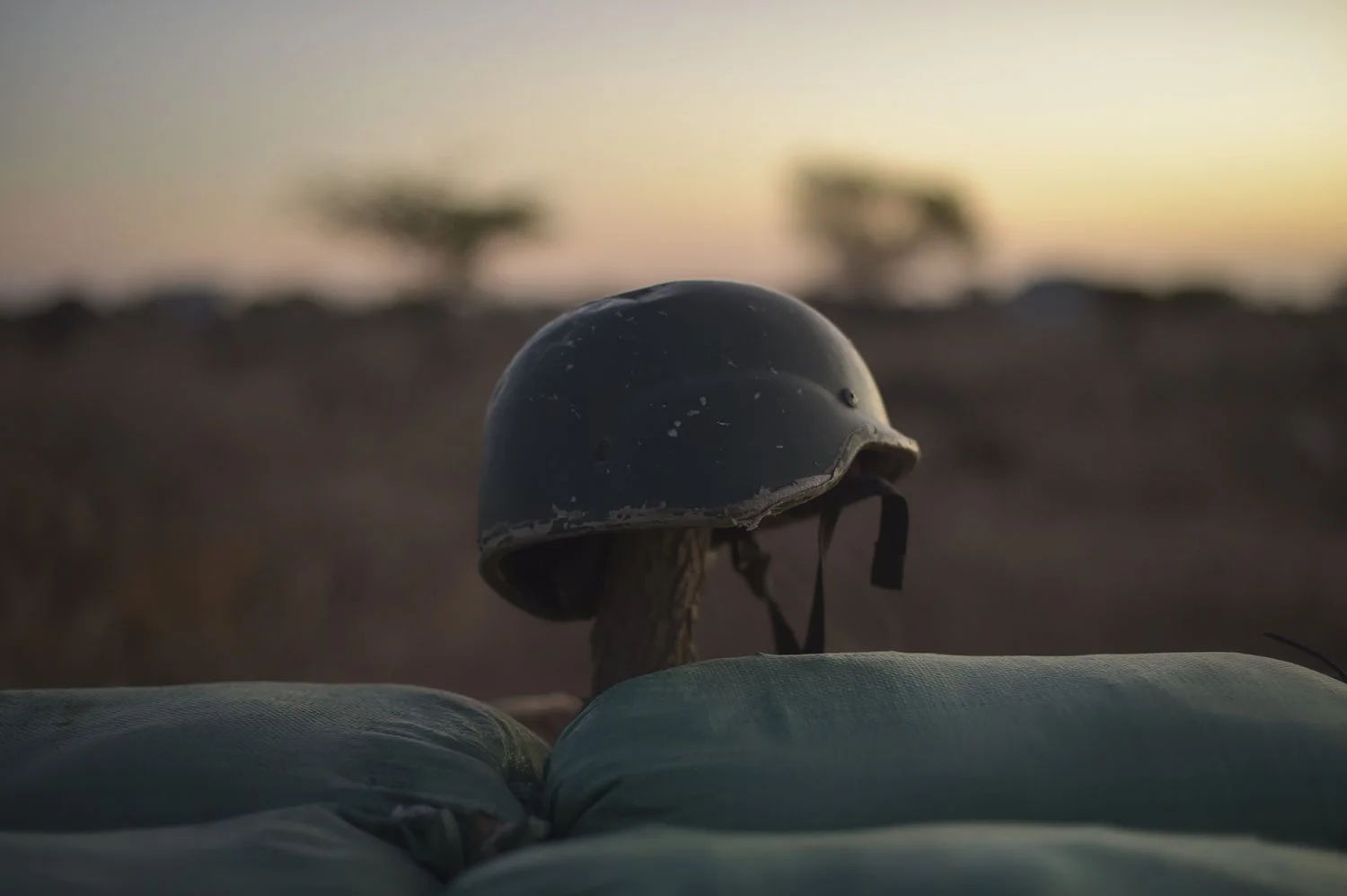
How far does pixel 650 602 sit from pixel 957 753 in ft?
2.33

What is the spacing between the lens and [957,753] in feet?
4.40

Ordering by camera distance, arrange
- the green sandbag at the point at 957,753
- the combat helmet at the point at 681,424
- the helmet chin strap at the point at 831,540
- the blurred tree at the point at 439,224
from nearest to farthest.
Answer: the green sandbag at the point at 957,753 < the combat helmet at the point at 681,424 < the helmet chin strap at the point at 831,540 < the blurred tree at the point at 439,224

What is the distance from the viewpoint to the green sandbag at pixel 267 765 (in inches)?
53.4

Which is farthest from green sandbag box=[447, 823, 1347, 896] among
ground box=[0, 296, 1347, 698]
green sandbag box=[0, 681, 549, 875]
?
ground box=[0, 296, 1347, 698]

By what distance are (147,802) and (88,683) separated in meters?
3.28

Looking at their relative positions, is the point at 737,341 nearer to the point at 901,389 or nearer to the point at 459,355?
the point at 901,389

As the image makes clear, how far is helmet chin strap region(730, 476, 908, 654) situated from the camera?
72.3 inches

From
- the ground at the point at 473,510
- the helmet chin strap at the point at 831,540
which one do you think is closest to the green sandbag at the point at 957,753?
the helmet chin strap at the point at 831,540

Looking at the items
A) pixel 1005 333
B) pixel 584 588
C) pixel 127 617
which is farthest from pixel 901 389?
pixel 584 588

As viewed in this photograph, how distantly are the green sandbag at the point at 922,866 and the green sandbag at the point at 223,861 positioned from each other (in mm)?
110

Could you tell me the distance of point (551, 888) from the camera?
3.65 feet

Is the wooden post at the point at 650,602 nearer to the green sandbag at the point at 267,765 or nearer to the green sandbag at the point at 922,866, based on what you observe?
the green sandbag at the point at 267,765

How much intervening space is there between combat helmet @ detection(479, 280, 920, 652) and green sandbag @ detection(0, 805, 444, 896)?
0.58 metres

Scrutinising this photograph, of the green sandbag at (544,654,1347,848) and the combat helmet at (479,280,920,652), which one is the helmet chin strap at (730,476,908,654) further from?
the green sandbag at (544,654,1347,848)
